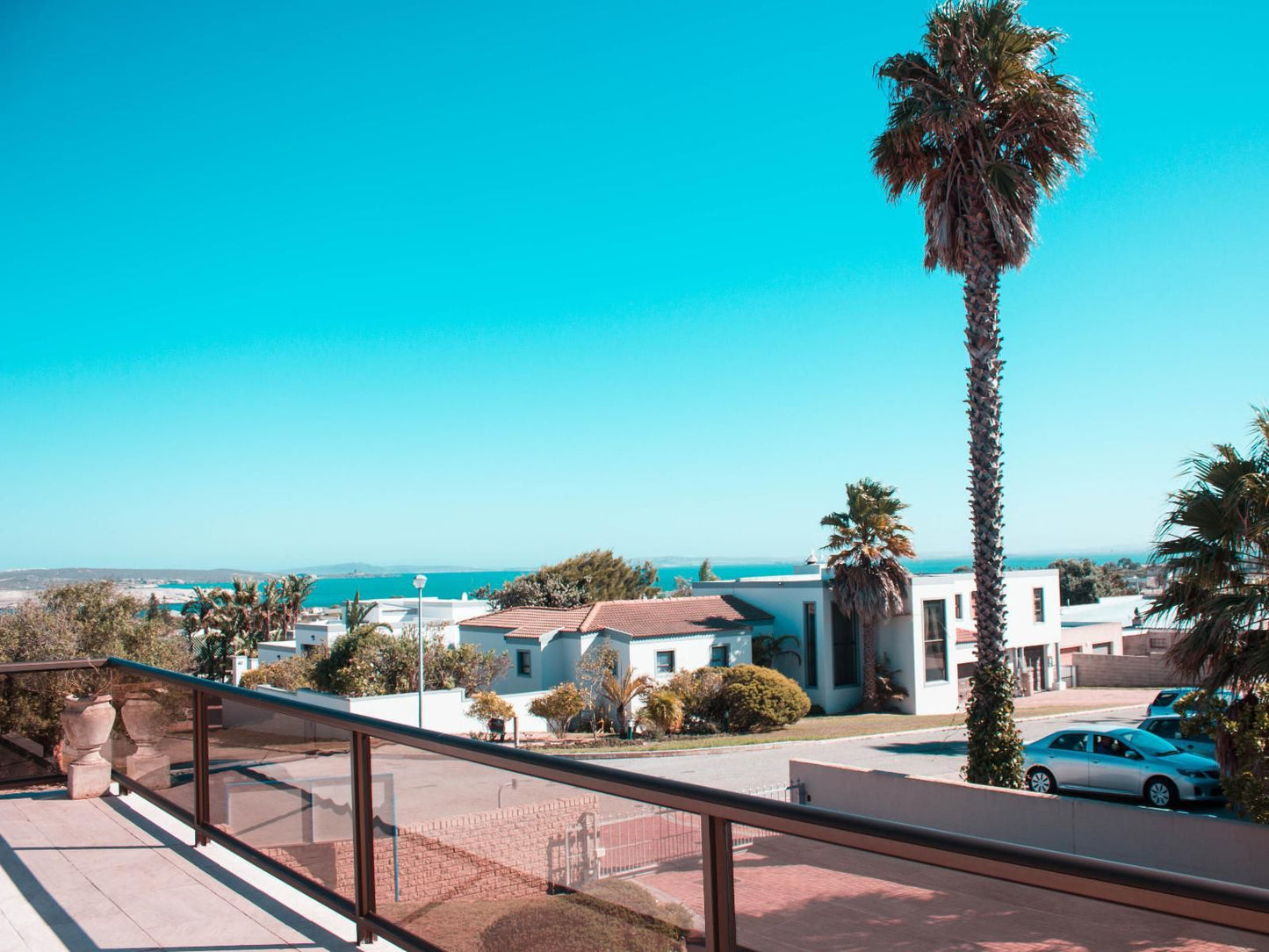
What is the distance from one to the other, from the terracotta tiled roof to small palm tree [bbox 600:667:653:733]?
2369 mm

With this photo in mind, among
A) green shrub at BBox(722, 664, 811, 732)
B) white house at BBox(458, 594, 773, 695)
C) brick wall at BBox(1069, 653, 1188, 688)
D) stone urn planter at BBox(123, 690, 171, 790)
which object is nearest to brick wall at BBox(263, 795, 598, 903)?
stone urn planter at BBox(123, 690, 171, 790)

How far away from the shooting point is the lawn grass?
30.3 metres

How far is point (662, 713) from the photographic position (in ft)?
112

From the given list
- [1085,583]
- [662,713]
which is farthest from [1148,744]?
[1085,583]

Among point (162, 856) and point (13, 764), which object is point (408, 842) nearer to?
point (162, 856)

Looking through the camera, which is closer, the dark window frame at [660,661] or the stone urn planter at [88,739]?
the stone urn planter at [88,739]

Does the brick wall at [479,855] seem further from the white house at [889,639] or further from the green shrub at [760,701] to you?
the white house at [889,639]

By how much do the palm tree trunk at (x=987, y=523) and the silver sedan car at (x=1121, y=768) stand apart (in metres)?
2.87

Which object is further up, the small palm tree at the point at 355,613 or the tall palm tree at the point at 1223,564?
the tall palm tree at the point at 1223,564

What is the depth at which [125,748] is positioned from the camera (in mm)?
7219

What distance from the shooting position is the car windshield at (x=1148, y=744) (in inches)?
740

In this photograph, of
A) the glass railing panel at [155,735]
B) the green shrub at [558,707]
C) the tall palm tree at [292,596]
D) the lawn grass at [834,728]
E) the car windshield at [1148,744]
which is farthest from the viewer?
the tall palm tree at [292,596]

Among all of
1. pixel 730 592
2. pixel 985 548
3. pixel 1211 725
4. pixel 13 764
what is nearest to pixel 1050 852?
pixel 13 764

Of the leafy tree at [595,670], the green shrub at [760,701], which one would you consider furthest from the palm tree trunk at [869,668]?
the leafy tree at [595,670]
